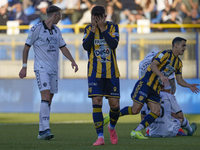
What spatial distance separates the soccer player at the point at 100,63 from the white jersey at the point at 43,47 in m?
1.06

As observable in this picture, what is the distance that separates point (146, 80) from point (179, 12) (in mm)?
9942

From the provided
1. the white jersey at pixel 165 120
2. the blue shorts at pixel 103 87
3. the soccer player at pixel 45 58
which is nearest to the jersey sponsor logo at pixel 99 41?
the blue shorts at pixel 103 87

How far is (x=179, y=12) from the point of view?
1527cm

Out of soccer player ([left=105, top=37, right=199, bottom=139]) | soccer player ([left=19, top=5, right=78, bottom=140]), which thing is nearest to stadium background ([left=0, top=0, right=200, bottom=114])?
soccer player ([left=105, top=37, right=199, bottom=139])

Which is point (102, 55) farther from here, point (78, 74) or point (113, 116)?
point (78, 74)

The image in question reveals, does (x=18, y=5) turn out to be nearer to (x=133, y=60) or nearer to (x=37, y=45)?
(x=133, y=60)

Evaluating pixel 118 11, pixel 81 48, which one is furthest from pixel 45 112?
pixel 118 11

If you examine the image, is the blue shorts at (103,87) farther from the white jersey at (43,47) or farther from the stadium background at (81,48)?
the stadium background at (81,48)

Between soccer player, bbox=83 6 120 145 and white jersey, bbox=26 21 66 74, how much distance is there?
41.6 inches

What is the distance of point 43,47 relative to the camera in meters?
5.57

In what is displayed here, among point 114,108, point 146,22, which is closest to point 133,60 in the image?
point 146,22

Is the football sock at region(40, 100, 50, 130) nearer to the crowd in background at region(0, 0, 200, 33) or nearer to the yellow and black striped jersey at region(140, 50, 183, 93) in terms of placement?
the yellow and black striped jersey at region(140, 50, 183, 93)

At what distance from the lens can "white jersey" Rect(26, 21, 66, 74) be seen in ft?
18.2

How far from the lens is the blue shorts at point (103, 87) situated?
15.1ft
